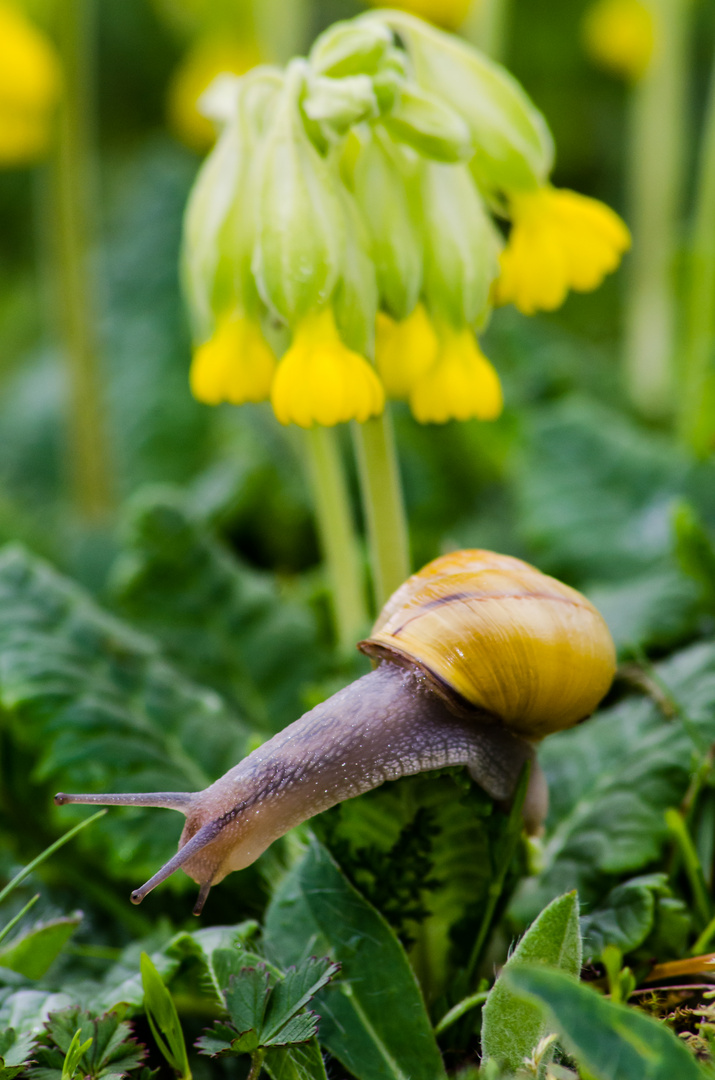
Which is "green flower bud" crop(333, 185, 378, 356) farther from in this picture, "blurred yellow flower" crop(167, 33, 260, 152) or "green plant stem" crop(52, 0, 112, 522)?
"blurred yellow flower" crop(167, 33, 260, 152)

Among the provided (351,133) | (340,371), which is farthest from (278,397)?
(351,133)

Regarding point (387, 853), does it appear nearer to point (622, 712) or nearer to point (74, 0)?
point (622, 712)

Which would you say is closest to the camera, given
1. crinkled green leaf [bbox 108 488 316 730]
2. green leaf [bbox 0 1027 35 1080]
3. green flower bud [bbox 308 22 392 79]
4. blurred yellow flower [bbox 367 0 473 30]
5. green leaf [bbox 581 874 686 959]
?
green leaf [bbox 0 1027 35 1080]

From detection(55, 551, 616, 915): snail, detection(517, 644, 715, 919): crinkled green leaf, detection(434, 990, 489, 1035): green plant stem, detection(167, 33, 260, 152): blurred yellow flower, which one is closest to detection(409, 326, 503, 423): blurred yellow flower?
detection(55, 551, 616, 915): snail

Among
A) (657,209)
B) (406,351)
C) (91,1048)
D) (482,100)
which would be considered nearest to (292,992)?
(91,1048)

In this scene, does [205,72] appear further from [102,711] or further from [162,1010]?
[162,1010]

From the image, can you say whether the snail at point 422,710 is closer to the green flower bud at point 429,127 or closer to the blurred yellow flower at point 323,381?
the blurred yellow flower at point 323,381

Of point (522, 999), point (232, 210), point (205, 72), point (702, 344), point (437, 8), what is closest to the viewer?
point (522, 999)
